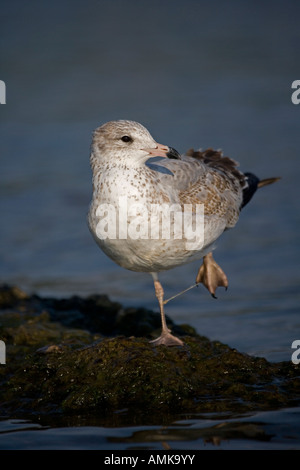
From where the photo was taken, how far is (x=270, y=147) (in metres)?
14.4

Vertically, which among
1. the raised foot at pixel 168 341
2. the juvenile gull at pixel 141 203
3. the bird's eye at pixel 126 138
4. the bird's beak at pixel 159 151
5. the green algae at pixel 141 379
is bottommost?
the green algae at pixel 141 379

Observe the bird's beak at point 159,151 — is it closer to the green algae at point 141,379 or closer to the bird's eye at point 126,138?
the bird's eye at point 126,138

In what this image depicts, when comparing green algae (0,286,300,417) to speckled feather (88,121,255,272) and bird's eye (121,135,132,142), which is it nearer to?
speckled feather (88,121,255,272)

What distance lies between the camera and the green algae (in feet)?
18.5

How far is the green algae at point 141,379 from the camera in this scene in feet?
18.5

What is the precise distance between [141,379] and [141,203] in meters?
1.40

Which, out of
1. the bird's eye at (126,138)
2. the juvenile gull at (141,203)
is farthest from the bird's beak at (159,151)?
the bird's eye at (126,138)

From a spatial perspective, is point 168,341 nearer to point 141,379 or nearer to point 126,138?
point 141,379

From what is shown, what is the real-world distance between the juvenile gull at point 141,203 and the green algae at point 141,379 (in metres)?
0.44

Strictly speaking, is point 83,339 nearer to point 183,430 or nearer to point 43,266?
point 183,430

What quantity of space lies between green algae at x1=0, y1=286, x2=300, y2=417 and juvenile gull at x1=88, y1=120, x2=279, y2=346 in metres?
0.44
